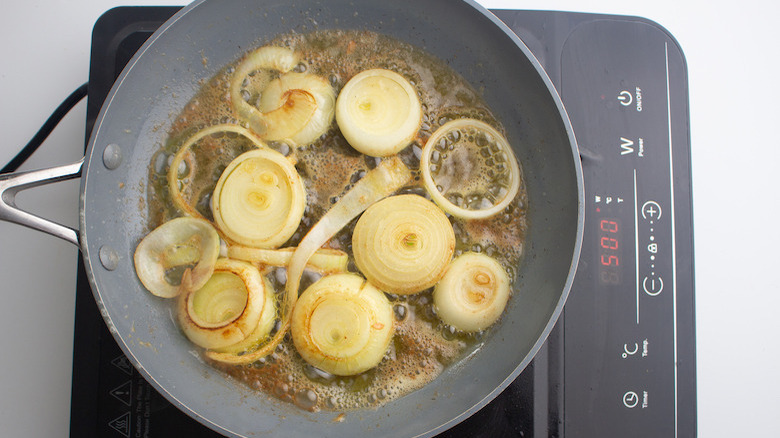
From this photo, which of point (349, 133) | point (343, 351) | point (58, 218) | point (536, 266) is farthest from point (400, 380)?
point (58, 218)

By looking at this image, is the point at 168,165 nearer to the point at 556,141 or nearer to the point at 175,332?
the point at 175,332

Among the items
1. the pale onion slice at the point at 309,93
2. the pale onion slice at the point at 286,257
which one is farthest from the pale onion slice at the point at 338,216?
the pale onion slice at the point at 309,93

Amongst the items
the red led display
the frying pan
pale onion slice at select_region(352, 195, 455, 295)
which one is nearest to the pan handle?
the frying pan

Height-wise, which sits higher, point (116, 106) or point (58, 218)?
point (116, 106)

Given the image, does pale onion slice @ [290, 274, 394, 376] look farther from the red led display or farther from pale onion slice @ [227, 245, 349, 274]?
the red led display

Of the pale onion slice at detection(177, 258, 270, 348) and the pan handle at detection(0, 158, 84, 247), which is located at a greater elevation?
the pan handle at detection(0, 158, 84, 247)

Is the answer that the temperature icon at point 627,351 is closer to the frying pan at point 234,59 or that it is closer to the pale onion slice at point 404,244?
the frying pan at point 234,59
